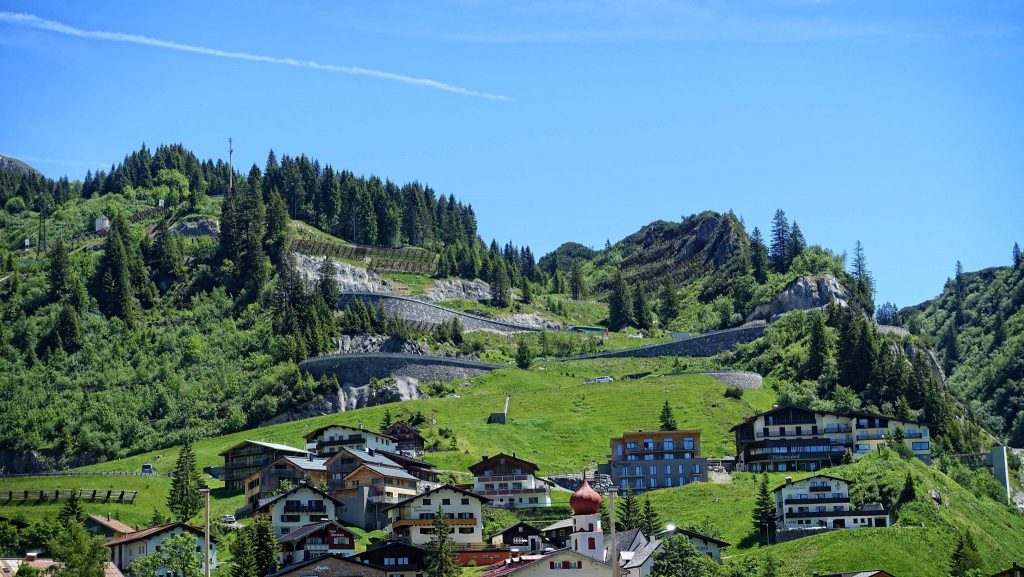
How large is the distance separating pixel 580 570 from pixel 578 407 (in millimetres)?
76445

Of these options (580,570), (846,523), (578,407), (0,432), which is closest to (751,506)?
(846,523)

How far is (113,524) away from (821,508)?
5779 cm

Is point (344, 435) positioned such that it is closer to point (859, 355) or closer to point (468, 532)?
point (468, 532)

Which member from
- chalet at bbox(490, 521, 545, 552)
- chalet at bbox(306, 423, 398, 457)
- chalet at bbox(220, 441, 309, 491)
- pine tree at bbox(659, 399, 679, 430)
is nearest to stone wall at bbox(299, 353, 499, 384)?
chalet at bbox(306, 423, 398, 457)

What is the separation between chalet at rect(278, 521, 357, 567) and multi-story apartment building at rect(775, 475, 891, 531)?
3551cm

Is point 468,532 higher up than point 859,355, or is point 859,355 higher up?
point 859,355

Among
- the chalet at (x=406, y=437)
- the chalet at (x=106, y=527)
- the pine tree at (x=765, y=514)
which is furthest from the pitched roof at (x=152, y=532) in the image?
the pine tree at (x=765, y=514)

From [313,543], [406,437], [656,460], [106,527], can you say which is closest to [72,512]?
[106,527]

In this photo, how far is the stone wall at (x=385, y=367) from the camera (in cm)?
18200

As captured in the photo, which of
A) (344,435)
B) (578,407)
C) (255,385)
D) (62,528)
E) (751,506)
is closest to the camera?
(62,528)

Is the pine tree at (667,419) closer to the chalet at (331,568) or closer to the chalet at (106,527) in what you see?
the chalet at (106,527)

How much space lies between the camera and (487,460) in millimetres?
135750

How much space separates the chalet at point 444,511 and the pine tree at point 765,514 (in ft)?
73.8

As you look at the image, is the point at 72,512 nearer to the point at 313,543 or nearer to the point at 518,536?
the point at 313,543
